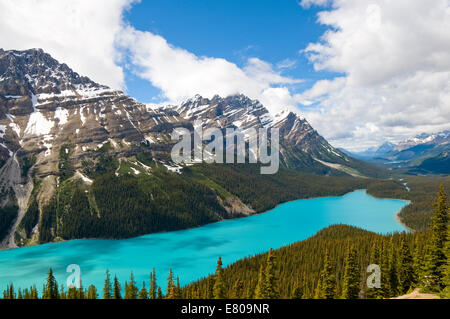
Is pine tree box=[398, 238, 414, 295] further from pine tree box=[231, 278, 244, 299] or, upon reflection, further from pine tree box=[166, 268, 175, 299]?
pine tree box=[166, 268, 175, 299]

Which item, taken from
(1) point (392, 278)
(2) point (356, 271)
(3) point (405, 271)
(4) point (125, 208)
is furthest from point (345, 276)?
(4) point (125, 208)

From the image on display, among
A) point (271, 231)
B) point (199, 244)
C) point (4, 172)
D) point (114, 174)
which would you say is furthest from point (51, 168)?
point (271, 231)

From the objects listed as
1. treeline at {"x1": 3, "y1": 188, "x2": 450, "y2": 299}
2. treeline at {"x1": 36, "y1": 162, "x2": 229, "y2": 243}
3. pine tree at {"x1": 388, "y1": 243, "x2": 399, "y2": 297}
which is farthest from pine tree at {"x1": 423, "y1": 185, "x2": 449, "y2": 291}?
treeline at {"x1": 36, "y1": 162, "x2": 229, "y2": 243}

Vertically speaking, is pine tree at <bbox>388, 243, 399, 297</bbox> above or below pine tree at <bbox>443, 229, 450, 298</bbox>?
below

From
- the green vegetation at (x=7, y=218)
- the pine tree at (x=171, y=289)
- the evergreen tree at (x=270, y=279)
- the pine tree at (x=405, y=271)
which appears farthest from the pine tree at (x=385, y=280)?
the green vegetation at (x=7, y=218)

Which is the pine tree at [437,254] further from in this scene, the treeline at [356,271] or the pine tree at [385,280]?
the pine tree at [385,280]

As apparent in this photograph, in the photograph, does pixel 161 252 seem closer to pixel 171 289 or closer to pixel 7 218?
pixel 7 218
